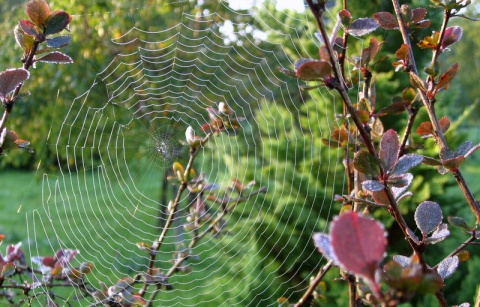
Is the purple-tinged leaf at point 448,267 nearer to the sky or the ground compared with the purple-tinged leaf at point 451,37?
nearer to the ground

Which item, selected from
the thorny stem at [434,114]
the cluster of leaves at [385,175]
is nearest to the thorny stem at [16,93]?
the cluster of leaves at [385,175]

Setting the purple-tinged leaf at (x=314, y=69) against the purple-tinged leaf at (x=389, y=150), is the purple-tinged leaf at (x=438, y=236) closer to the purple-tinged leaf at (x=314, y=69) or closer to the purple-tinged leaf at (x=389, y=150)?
the purple-tinged leaf at (x=389, y=150)

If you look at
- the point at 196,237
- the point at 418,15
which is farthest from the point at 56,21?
the point at 196,237

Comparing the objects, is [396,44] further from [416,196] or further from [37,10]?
[37,10]

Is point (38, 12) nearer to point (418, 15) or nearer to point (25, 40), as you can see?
point (25, 40)

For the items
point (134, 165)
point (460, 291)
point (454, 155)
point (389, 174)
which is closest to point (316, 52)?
point (460, 291)
